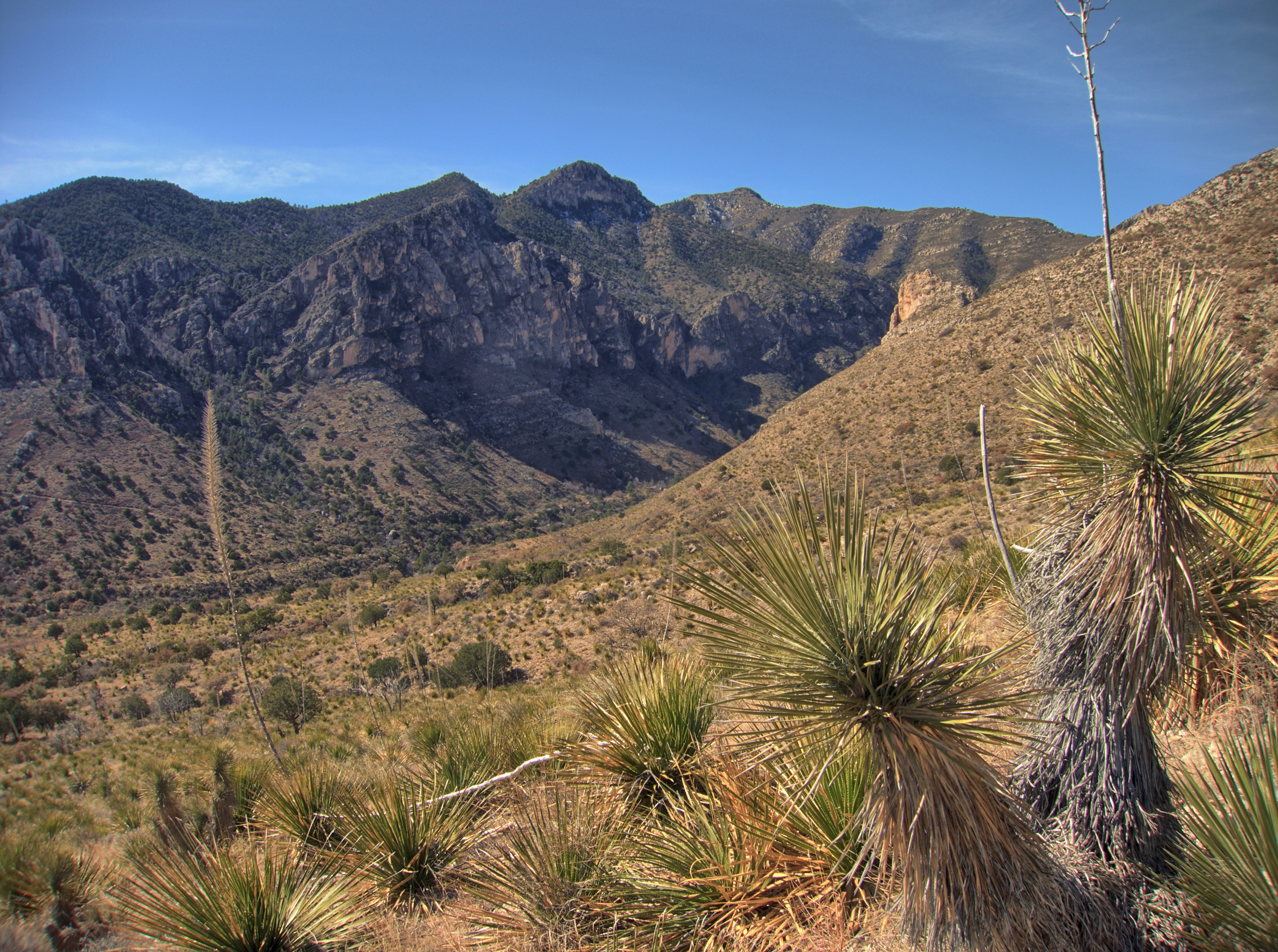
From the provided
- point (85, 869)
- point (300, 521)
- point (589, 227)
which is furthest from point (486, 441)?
point (85, 869)

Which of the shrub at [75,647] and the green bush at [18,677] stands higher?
the green bush at [18,677]

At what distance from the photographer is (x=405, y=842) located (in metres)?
4.60

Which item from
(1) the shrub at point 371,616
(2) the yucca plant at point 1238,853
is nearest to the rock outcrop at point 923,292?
(1) the shrub at point 371,616

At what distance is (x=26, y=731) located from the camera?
61.6ft

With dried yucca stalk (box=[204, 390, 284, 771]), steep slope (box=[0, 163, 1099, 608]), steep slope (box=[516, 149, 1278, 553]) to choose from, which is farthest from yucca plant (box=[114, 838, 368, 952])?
steep slope (box=[0, 163, 1099, 608])

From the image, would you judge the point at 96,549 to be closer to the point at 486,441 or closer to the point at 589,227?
the point at 486,441

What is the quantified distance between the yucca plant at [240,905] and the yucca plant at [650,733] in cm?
166

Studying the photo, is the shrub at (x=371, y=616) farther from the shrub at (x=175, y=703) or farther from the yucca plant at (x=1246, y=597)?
the yucca plant at (x=1246, y=597)

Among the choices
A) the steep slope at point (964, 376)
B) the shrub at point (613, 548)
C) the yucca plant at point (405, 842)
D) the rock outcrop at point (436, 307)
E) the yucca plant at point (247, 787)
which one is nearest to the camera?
the yucca plant at point (405, 842)

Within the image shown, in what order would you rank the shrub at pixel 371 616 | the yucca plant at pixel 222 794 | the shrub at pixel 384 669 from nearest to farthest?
the yucca plant at pixel 222 794, the shrub at pixel 384 669, the shrub at pixel 371 616

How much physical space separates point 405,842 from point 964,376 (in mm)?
30809

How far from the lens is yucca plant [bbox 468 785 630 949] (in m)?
3.71

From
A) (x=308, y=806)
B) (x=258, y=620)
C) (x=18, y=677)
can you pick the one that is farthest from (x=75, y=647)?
(x=308, y=806)

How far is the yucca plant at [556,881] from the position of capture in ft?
12.2
